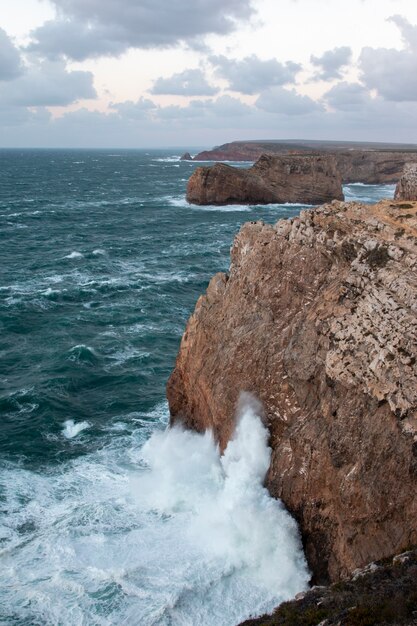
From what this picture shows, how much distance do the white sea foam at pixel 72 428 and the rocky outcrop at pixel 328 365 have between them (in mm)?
6651

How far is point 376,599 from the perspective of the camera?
578 inches

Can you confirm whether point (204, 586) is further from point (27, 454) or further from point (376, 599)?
point (27, 454)

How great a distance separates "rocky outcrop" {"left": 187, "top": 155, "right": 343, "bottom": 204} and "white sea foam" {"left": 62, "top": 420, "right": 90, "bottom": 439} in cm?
8635

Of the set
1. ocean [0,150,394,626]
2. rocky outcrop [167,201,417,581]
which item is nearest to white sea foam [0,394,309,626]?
ocean [0,150,394,626]

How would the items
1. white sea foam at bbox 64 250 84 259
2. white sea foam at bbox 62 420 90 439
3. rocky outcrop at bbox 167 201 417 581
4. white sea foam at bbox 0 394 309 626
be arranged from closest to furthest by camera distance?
rocky outcrop at bbox 167 201 417 581 < white sea foam at bbox 0 394 309 626 < white sea foam at bbox 62 420 90 439 < white sea foam at bbox 64 250 84 259

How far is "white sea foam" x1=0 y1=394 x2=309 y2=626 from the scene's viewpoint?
19.6 m

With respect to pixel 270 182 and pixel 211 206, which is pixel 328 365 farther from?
pixel 270 182

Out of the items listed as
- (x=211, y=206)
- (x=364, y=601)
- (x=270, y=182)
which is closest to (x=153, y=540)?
(x=364, y=601)

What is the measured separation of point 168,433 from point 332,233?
545 inches

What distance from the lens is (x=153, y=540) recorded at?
74.5 feet

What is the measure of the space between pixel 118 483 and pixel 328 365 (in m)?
12.2

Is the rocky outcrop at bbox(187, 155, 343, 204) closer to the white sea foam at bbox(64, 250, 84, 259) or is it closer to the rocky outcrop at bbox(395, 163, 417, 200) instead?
the white sea foam at bbox(64, 250, 84, 259)

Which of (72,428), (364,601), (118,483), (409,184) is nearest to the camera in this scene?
(364,601)

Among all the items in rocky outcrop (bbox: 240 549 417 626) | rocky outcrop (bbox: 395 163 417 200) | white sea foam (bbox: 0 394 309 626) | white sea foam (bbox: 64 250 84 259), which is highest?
rocky outcrop (bbox: 395 163 417 200)
